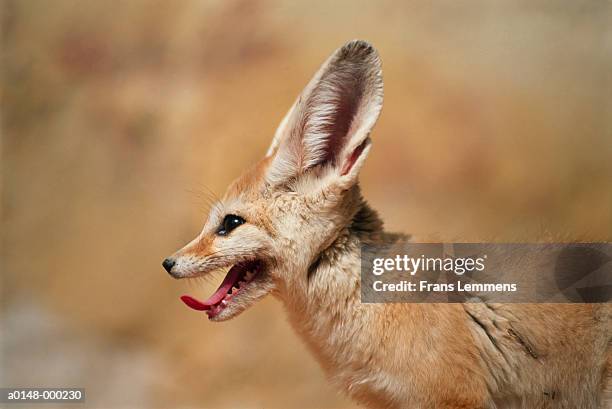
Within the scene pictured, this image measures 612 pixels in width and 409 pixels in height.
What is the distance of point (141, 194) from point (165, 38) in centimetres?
78

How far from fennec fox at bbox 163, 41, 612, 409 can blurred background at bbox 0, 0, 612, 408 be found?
92 cm

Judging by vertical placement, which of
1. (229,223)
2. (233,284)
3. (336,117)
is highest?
(336,117)

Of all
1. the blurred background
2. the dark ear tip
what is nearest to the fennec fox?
the dark ear tip

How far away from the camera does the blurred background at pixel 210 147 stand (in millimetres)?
3898

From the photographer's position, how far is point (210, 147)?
13.6 ft

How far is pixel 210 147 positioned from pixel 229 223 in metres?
1.26

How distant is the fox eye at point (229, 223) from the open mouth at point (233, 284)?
0.13 meters

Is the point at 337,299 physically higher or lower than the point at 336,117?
lower

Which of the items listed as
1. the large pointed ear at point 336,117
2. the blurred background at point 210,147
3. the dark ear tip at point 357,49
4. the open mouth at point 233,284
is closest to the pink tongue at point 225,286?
the open mouth at point 233,284

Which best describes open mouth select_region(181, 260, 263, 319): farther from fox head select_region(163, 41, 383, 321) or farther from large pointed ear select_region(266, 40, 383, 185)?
large pointed ear select_region(266, 40, 383, 185)

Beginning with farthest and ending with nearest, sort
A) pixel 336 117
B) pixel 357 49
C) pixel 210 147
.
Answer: pixel 210 147
pixel 336 117
pixel 357 49

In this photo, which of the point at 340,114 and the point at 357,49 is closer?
the point at 357,49

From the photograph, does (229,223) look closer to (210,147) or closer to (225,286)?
(225,286)

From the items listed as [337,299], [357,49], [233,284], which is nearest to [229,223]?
[233,284]
